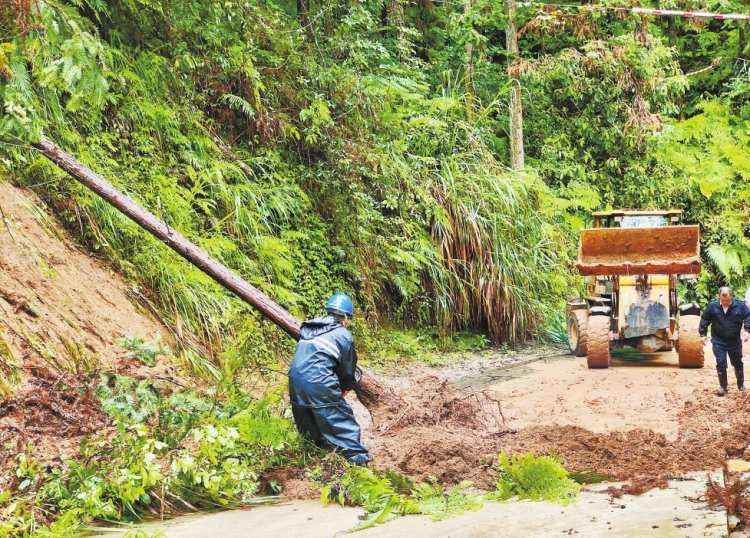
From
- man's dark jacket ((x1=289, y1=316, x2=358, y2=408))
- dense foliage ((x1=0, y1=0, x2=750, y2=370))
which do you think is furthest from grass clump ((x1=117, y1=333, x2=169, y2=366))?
man's dark jacket ((x1=289, y1=316, x2=358, y2=408))

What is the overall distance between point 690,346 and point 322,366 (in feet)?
21.9

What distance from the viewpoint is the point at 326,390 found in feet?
21.4

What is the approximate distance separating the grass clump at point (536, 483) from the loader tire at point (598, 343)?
20.0ft

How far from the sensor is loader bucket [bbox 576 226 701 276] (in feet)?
40.1

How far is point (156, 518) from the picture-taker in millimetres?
5402

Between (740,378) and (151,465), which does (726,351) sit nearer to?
(740,378)

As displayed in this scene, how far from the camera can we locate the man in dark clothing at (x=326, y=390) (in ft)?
21.4

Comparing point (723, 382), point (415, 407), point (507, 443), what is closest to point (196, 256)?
point (415, 407)

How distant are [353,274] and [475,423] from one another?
512 centimetres

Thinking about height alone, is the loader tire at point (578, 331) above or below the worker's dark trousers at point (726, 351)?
below

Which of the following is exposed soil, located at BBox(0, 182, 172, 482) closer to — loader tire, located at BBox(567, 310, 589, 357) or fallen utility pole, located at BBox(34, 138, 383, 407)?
fallen utility pole, located at BBox(34, 138, 383, 407)

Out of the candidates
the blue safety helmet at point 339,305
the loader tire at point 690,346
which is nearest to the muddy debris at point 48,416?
the blue safety helmet at point 339,305

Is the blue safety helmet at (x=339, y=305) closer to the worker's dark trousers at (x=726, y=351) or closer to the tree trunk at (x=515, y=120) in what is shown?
the worker's dark trousers at (x=726, y=351)

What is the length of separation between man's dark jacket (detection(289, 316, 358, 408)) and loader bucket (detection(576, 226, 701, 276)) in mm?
6091
